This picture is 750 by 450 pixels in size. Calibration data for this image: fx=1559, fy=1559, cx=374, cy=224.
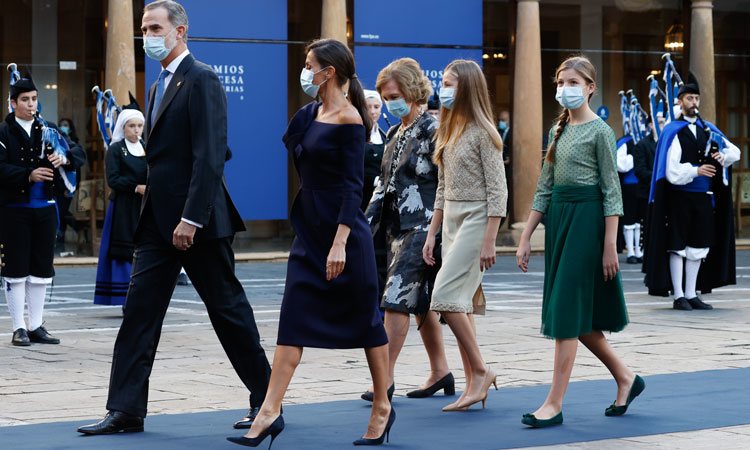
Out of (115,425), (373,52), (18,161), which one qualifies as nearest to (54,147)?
(18,161)

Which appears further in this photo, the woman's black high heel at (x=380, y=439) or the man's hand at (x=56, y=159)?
the man's hand at (x=56, y=159)

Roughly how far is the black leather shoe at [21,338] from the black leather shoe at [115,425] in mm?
4226

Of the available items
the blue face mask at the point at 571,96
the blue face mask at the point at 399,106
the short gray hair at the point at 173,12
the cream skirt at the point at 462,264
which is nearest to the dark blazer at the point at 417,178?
the blue face mask at the point at 399,106

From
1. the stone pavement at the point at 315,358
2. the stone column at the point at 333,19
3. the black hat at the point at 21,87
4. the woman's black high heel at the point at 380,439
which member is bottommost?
the stone pavement at the point at 315,358

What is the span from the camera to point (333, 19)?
22.6m

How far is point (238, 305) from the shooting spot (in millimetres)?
7234

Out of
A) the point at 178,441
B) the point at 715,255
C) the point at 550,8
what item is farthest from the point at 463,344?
the point at 550,8

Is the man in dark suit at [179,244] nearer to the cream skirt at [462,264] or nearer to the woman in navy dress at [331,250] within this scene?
the woman in navy dress at [331,250]

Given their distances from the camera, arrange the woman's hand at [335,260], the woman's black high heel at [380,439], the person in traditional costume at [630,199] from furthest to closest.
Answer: the person in traditional costume at [630,199]
the woman's black high heel at [380,439]
the woman's hand at [335,260]

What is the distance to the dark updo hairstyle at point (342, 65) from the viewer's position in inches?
267

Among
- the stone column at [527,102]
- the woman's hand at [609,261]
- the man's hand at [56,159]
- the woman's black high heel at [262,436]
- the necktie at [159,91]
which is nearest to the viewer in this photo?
the woman's black high heel at [262,436]

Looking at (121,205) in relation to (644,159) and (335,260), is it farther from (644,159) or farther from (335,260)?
(644,159)

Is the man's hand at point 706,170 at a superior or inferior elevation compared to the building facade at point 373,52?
inferior

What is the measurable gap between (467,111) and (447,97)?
5.4 inches
